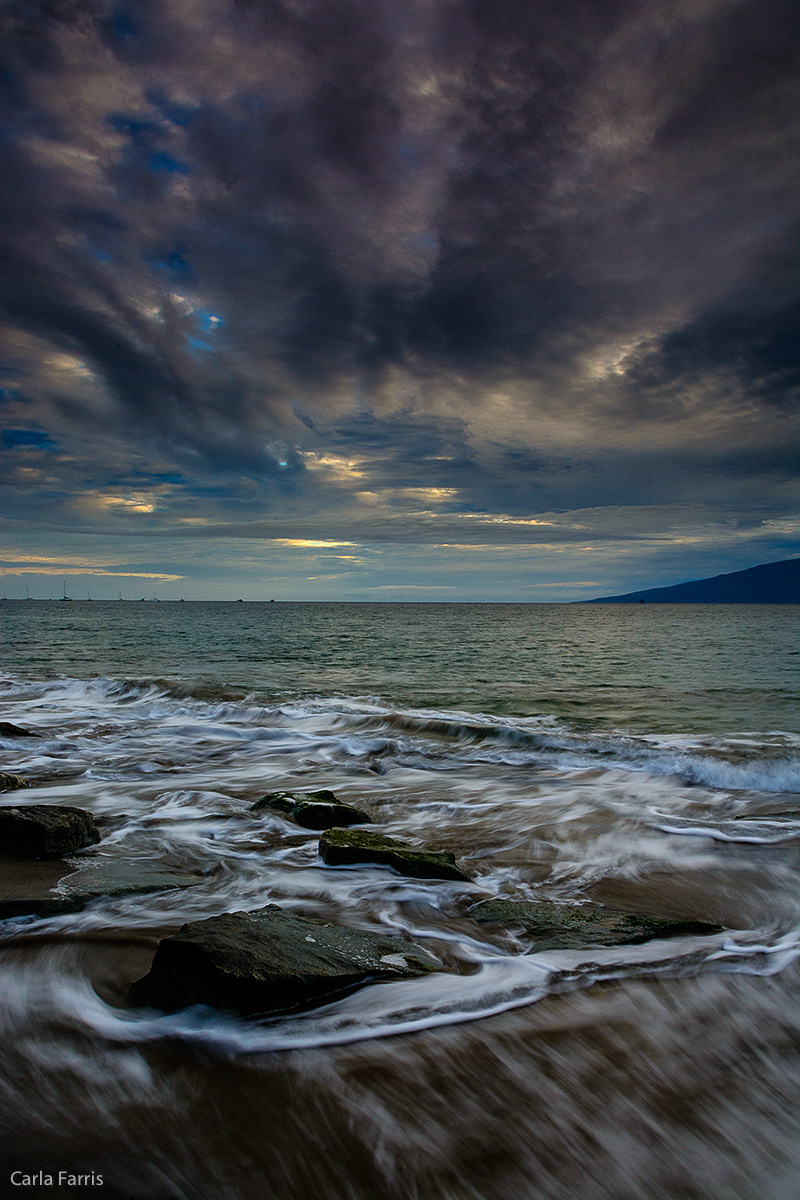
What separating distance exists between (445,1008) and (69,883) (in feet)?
11.6

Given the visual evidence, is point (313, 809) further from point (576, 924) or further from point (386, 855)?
point (576, 924)

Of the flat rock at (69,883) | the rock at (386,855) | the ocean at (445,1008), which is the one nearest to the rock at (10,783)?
the ocean at (445,1008)

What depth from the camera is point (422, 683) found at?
2308cm

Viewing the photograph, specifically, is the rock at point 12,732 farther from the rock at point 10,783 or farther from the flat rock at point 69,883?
the flat rock at point 69,883

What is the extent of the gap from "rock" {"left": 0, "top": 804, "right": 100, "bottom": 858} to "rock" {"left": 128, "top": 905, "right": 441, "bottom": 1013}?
9.36 ft

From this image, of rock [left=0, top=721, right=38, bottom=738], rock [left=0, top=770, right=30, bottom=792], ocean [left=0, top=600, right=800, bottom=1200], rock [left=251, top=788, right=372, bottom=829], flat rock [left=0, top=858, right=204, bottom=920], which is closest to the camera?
ocean [left=0, top=600, right=800, bottom=1200]

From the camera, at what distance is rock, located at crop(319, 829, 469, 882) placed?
19.5ft

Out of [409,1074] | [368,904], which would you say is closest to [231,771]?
[368,904]

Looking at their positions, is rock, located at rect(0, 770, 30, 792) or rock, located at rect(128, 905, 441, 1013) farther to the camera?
rock, located at rect(0, 770, 30, 792)

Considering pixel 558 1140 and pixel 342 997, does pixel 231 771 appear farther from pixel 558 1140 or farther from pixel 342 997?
pixel 558 1140

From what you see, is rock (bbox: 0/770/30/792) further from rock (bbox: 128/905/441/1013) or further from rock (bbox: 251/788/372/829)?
rock (bbox: 128/905/441/1013)

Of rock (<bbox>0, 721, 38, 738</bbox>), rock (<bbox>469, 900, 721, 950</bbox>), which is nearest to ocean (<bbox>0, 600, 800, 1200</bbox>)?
rock (<bbox>469, 900, 721, 950</bbox>)

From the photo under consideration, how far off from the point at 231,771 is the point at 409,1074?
8355 millimetres

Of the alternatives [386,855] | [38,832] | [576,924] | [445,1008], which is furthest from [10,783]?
[576,924]
